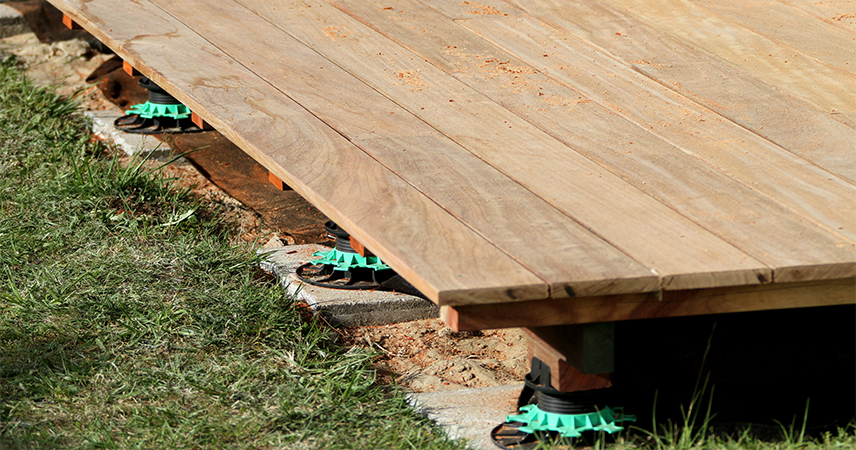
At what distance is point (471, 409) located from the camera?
225 centimetres

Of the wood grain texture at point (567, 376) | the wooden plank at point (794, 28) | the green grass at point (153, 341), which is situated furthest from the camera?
the wooden plank at point (794, 28)

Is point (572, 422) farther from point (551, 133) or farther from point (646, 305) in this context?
point (551, 133)

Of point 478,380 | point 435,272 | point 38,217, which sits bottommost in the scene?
point 478,380

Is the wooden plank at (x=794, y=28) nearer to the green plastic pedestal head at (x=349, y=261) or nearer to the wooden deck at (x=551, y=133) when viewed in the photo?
the wooden deck at (x=551, y=133)

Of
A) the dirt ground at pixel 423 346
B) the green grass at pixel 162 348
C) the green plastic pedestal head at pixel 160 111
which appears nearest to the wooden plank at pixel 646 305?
the green grass at pixel 162 348

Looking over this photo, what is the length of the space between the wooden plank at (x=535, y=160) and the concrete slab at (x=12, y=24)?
113 inches

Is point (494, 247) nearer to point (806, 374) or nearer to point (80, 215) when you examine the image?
Result: point (806, 374)

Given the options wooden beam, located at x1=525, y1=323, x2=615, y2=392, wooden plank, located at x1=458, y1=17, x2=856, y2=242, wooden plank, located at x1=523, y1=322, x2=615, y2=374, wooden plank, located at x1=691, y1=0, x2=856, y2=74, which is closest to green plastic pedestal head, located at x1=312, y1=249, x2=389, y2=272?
wooden plank, located at x1=458, y1=17, x2=856, y2=242

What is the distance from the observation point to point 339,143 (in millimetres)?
2305

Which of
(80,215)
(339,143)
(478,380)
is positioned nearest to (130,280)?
(80,215)

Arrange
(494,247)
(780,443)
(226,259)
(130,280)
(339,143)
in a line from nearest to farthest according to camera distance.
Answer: (494,247), (780,443), (339,143), (130,280), (226,259)

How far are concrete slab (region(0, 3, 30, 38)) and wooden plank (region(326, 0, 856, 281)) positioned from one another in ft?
10.0

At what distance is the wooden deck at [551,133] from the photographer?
1.77 meters

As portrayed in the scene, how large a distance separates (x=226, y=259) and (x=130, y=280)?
319 millimetres
